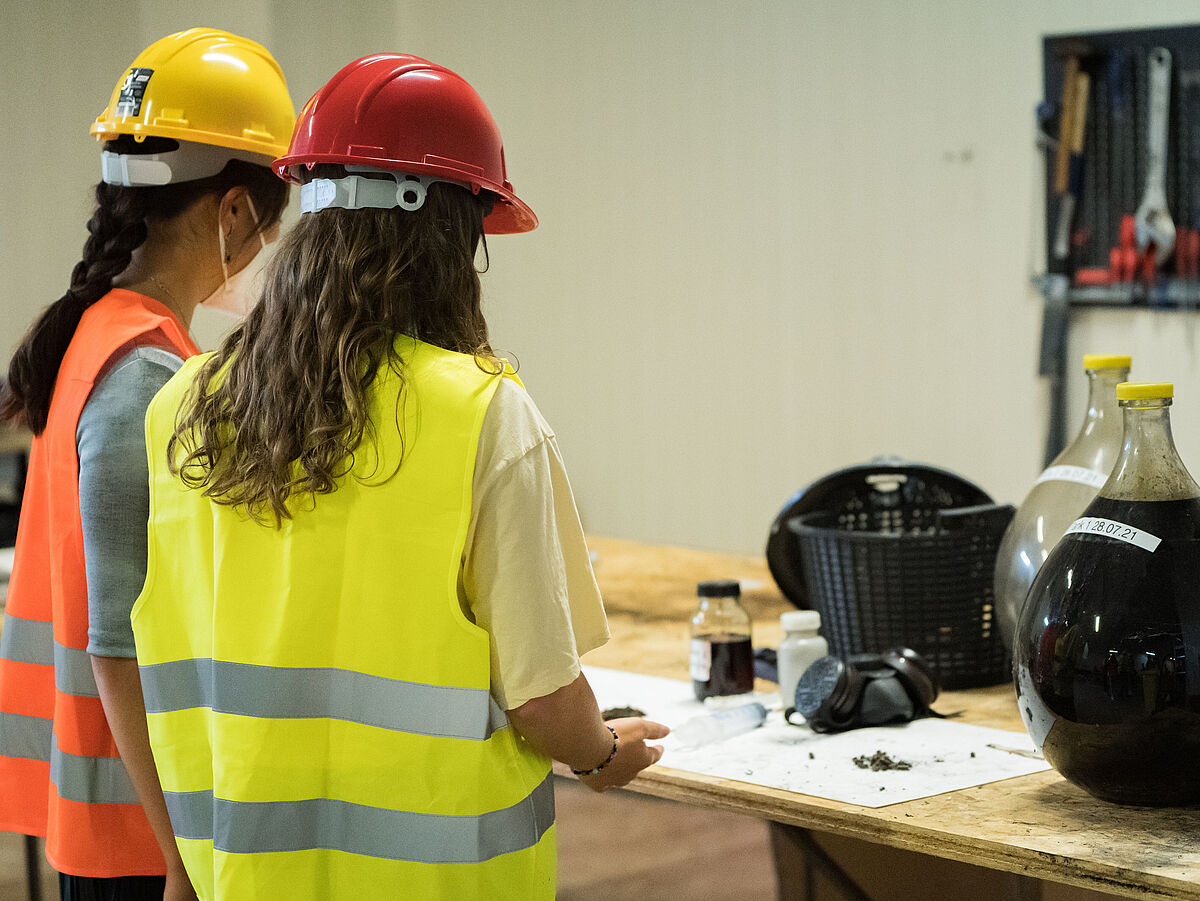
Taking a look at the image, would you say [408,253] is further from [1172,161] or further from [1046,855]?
[1172,161]

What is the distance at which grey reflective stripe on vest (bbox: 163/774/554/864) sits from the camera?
39.3 inches

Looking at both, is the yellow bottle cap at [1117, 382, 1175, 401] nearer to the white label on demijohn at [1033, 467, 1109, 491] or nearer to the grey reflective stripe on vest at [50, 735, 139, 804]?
the white label on demijohn at [1033, 467, 1109, 491]

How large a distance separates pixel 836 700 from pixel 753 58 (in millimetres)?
2759

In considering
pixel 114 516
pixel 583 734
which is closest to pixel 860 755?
pixel 583 734

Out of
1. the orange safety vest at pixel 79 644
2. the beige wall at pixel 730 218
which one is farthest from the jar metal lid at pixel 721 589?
the beige wall at pixel 730 218

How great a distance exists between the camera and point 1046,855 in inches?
42.7

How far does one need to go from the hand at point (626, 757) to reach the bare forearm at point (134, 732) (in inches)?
15.6

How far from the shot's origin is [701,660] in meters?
1.71

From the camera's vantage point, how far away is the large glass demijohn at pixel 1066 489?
1.49 meters

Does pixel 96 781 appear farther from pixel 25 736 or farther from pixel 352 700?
pixel 352 700

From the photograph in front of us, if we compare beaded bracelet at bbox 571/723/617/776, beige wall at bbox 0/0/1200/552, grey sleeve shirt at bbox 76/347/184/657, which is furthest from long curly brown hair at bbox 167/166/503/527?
beige wall at bbox 0/0/1200/552

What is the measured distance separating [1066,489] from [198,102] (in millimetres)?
1088

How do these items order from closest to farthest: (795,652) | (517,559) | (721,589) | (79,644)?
(517,559), (79,644), (795,652), (721,589)

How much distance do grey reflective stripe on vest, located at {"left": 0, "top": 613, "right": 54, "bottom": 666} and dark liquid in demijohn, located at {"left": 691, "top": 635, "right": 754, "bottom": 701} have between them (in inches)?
32.2
